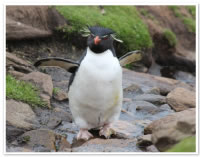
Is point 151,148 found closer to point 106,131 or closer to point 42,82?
point 106,131

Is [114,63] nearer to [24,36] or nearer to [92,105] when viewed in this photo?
[92,105]

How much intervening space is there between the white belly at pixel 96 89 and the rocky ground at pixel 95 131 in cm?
27

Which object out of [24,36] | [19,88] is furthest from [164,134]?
[24,36]

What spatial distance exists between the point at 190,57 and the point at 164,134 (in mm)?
6362

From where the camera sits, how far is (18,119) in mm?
3916

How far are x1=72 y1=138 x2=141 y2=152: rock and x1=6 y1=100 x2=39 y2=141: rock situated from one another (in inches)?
23.0

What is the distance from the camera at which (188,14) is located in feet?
33.0

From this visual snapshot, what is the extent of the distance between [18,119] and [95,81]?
0.99 meters

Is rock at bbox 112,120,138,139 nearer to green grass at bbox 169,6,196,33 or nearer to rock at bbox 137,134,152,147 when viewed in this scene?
rock at bbox 137,134,152,147

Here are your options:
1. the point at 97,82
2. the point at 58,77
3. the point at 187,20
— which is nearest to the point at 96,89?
the point at 97,82

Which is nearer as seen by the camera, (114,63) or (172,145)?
(172,145)

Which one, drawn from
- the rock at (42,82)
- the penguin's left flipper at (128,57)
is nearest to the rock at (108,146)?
the penguin's left flipper at (128,57)

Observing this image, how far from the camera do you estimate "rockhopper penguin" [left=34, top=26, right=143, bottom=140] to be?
3570mm

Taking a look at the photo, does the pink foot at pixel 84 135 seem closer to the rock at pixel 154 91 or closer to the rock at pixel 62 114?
the rock at pixel 62 114
